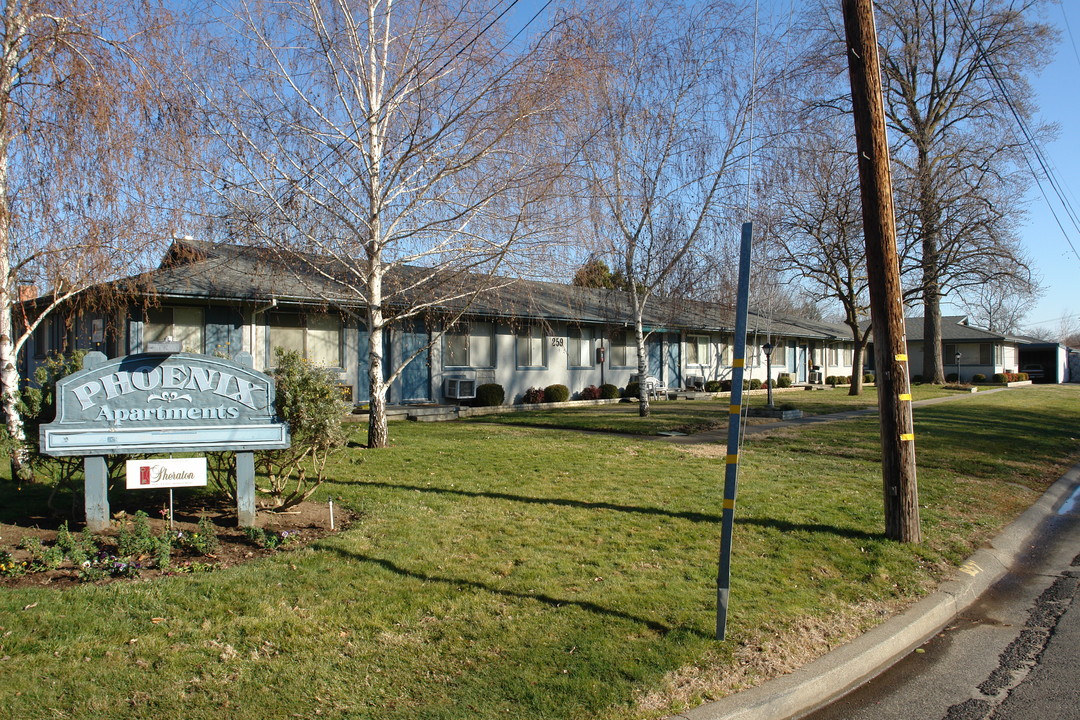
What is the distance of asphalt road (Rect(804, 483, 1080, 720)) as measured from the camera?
4473 mm

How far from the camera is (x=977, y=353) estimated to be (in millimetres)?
→ 51812

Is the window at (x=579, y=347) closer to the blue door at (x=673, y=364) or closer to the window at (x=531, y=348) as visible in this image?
the window at (x=531, y=348)

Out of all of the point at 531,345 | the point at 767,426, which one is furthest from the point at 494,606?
the point at 531,345

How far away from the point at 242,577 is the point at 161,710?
197 centimetres

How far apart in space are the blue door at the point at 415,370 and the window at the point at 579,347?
6.11m

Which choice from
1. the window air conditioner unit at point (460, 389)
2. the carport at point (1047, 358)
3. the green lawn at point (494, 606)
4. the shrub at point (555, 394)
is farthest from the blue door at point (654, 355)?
the carport at point (1047, 358)

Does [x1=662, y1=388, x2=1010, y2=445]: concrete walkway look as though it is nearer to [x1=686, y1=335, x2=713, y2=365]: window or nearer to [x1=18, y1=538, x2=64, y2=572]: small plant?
[x1=18, y1=538, x2=64, y2=572]: small plant

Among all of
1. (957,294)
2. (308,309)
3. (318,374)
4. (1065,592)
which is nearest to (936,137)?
(957,294)

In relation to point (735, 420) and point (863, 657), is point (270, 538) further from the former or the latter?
point (863, 657)

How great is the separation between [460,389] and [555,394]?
3455 millimetres

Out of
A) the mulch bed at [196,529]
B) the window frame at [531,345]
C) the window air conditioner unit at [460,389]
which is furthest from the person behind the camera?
the window frame at [531,345]

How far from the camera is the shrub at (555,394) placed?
956 inches

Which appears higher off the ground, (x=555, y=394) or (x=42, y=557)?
(x=555, y=394)

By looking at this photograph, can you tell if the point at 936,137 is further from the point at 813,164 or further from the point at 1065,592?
the point at 1065,592
